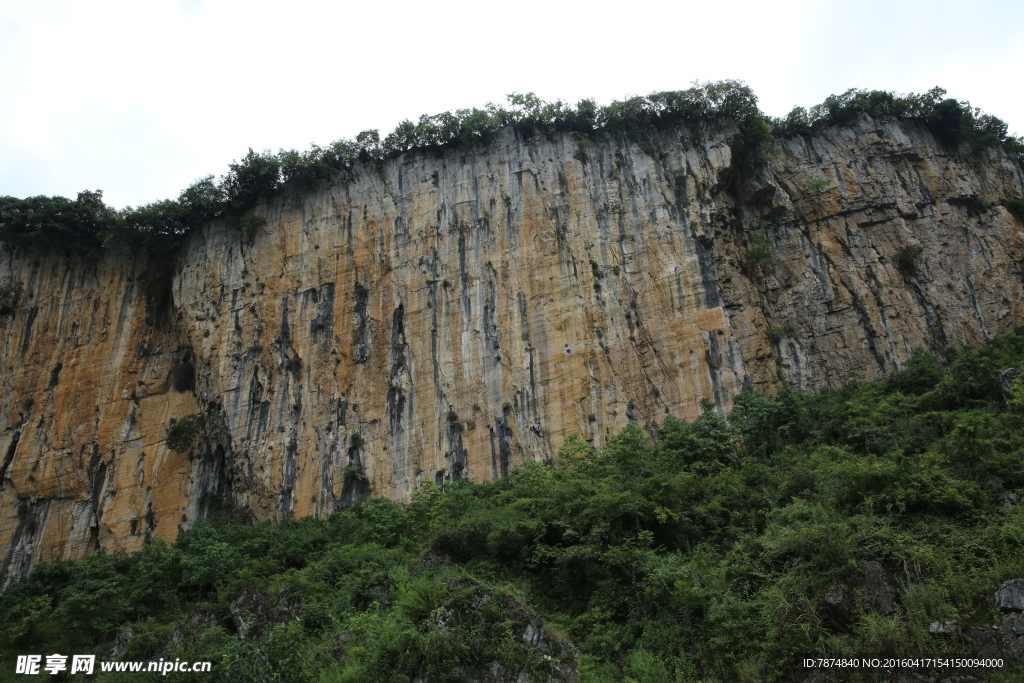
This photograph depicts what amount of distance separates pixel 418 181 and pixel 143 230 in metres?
9.91

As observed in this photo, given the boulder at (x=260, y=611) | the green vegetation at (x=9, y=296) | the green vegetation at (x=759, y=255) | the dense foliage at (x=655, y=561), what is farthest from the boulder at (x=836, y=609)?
the green vegetation at (x=9, y=296)

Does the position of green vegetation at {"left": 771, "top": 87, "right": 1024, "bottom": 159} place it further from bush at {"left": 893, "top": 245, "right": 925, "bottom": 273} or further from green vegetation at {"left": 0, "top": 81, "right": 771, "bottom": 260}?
bush at {"left": 893, "top": 245, "right": 925, "bottom": 273}

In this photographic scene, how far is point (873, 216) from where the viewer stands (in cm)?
2398

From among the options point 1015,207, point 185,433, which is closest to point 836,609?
point 185,433

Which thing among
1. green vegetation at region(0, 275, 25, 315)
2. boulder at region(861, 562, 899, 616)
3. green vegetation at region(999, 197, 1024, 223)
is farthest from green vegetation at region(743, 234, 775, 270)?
green vegetation at region(0, 275, 25, 315)

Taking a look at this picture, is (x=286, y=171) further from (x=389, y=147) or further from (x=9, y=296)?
(x=9, y=296)

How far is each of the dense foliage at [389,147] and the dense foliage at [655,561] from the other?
1054cm

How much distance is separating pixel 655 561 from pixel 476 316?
12.2m

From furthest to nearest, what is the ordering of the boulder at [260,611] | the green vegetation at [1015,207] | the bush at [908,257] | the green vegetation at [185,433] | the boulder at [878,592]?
the green vegetation at [1015,207]
the green vegetation at [185,433]
the bush at [908,257]
the boulder at [260,611]
the boulder at [878,592]

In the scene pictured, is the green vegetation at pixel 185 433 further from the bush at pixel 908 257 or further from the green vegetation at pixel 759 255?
the bush at pixel 908 257

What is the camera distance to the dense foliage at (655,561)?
9.48 m

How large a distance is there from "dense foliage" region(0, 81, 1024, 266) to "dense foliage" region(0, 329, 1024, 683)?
1054 centimetres

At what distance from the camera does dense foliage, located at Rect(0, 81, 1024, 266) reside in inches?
982

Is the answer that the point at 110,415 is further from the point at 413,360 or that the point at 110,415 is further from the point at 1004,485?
the point at 1004,485
